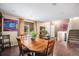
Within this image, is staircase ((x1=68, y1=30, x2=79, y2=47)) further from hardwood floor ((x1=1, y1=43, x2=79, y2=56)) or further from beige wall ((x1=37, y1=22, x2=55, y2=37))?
beige wall ((x1=37, y1=22, x2=55, y2=37))

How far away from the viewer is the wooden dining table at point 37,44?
7.20ft

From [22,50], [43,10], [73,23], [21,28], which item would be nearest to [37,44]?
[22,50]

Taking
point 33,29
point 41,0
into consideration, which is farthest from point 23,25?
point 41,0

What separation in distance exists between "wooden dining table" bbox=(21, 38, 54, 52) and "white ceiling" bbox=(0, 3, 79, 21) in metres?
0.45

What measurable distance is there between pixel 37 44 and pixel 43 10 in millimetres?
661

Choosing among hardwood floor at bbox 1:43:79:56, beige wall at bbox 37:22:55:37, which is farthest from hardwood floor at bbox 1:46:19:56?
beige wall at bbox 37:22:55:37

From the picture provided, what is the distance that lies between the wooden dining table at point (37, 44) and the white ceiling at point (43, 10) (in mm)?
451

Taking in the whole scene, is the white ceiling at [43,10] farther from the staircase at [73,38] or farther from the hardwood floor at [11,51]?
the hardwood floor at [11,51]

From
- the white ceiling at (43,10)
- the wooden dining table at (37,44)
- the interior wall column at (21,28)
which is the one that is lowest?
the wooden dining table at (37,44)

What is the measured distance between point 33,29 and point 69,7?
2.60ft

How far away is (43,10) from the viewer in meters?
2.19

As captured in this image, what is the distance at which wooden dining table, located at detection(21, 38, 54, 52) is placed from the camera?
2195 mm

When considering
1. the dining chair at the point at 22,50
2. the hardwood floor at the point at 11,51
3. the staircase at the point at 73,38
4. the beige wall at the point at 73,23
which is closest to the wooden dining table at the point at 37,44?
the dining chair at the point at 22,50

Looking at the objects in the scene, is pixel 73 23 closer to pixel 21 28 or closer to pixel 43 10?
pixel 43 10
